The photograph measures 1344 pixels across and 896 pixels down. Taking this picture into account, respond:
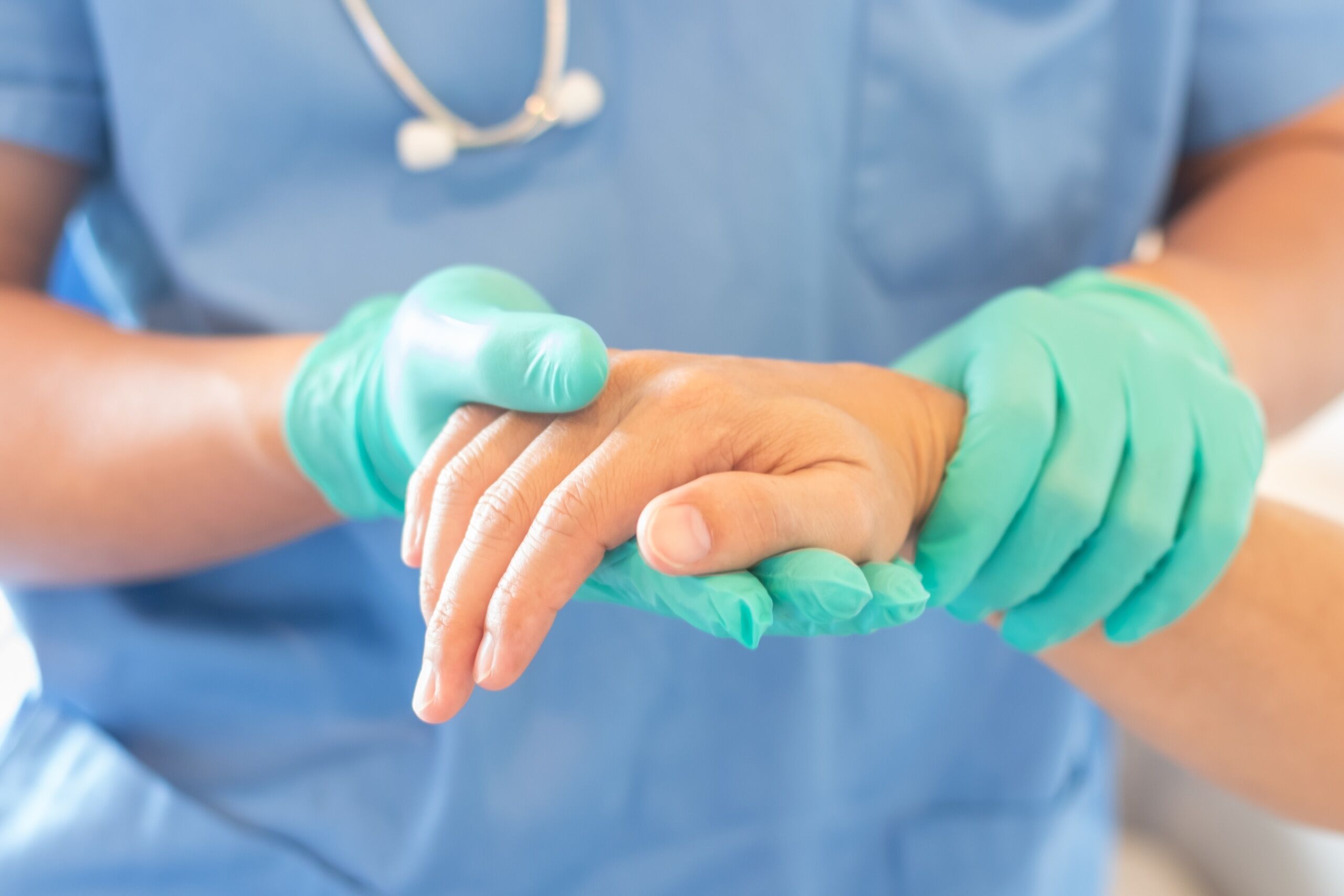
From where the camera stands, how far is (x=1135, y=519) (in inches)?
19.3

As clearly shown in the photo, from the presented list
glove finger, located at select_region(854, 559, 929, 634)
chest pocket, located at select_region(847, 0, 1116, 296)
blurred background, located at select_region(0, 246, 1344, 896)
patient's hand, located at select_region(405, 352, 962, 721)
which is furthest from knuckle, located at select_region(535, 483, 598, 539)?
blurred background, located at select_region(0, 246, 1344, 896)

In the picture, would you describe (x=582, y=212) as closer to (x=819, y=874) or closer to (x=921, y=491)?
(x=921, y=491)

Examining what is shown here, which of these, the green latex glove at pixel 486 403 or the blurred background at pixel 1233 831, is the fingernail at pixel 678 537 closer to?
the green latex glove at pixel 486 403

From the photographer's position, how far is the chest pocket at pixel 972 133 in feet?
2.03

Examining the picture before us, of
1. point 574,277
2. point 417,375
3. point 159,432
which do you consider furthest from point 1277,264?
point 159,432

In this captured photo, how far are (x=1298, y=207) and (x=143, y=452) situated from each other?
2.51 feet

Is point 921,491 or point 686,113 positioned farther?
point 686,113

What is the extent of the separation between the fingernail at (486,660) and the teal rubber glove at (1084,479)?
22 cm

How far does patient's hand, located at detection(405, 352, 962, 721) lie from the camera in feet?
1.17

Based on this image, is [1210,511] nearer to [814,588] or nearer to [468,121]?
[814,588]

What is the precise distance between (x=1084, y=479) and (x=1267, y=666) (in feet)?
0.60

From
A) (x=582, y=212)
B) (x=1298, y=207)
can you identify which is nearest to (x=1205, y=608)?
(x=1298, y=207)

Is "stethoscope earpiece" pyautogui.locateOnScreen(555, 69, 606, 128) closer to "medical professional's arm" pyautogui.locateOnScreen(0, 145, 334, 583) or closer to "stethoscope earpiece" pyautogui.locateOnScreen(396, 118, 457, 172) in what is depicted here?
"stethoscope earpiece" pyautogui.locateOnScreen(396, 118, 457, 172)

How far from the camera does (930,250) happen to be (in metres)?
0.65
